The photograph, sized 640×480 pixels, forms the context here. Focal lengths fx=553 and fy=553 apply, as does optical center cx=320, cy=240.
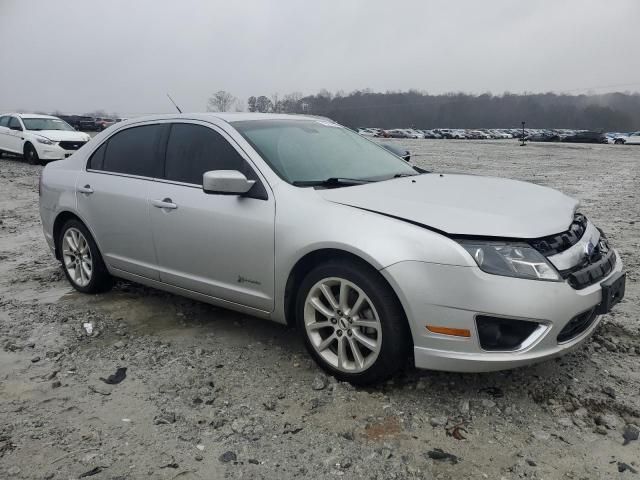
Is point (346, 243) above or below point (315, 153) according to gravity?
below

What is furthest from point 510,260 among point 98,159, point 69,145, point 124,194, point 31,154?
point 31,154

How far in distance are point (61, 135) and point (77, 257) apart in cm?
1368

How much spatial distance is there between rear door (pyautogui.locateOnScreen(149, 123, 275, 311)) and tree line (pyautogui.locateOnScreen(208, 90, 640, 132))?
99.7m

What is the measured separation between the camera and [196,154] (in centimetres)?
401

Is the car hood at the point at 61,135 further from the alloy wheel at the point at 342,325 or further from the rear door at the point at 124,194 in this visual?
the alloy wheel at the point at 342,325

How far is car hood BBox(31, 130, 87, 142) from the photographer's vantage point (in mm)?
16734

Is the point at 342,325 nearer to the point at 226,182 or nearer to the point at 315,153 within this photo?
the point at 226,182

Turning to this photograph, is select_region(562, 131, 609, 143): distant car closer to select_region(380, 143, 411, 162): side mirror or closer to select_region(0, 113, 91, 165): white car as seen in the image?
select_region(0, 113, 91, 165): white car

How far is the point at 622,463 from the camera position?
8.20 ft

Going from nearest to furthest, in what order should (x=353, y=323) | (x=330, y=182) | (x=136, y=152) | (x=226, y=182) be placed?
1. (x=353, y=323)
2. (x=226, y=182)
3. (x=330, y=182)
4. (x=136, y=152)

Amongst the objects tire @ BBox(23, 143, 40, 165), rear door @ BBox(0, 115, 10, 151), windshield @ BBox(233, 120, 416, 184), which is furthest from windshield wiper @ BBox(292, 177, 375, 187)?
rear door @ BBox(0, 115, 10, 151)

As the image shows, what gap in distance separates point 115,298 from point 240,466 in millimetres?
2808

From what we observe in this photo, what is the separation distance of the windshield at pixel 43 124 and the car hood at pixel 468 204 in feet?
55.1

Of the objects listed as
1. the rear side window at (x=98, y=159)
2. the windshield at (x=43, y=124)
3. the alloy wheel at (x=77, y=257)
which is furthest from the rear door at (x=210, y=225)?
the windshield at (x=43, y=124)
